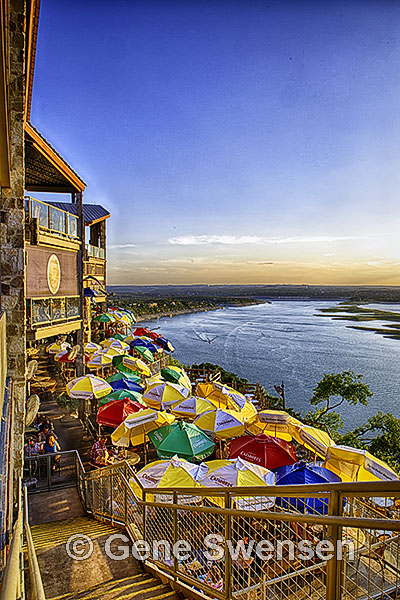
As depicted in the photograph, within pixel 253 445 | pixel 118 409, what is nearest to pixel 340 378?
pixel 253 445

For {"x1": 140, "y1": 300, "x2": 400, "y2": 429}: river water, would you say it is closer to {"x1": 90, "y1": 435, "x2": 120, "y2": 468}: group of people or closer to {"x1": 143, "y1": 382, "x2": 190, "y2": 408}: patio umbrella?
{"x1": 143, "y1": 382, "x2": 190, "y2": 408}: patio umbrella

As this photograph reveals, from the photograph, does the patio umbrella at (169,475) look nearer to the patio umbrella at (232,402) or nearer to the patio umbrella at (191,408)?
the patio umbrella at (191,408)

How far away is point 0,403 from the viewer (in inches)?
142

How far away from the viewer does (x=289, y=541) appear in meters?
2.52

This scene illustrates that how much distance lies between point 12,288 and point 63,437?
19.7 feet

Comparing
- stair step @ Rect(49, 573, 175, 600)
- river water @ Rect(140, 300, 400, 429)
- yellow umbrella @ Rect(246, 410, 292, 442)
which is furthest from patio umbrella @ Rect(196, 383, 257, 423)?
river water @ Rect(140, 300, 400, 429)

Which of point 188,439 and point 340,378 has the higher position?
point 188,439

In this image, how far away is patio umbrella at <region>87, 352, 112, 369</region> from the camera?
580 inches

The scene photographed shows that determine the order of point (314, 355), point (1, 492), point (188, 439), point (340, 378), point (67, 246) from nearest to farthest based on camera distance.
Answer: point (1, 492) → point (188, 439) → point (67, 246) → point (340, 378) → point (314, 355)

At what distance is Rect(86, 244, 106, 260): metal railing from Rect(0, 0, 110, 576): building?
4.97 meters

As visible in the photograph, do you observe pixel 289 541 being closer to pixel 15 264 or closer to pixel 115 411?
pixel 15 264

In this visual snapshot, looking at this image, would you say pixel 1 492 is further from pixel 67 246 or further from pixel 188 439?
pixel 67 246

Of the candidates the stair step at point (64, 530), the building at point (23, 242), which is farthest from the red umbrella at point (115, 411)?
the stair step at point (64, 530)

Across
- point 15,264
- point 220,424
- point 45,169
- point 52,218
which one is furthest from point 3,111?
point 220,424
